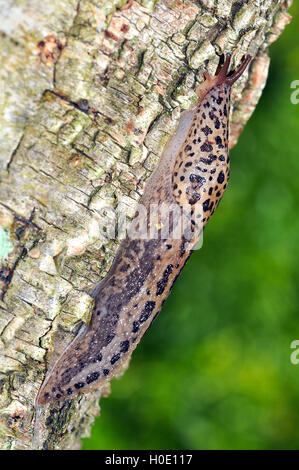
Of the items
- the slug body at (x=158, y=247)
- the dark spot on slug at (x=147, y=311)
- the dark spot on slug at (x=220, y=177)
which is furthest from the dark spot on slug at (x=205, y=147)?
the dark spot on slug at (x=147, y=311)

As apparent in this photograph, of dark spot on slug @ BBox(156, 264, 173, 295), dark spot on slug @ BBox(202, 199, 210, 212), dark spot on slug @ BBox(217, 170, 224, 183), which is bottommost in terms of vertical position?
dark spot on slug @ BBox(156, 264, 173, 295)

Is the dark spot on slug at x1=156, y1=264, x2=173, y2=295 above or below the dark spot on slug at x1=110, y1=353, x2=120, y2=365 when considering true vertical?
above

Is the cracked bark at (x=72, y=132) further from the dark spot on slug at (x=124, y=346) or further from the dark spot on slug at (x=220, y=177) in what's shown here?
the dark spot on slug at (x=220, y=177)

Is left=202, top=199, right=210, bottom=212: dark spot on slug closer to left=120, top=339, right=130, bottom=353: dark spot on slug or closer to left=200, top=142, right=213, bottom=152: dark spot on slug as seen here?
left=200, top=142, right=213, bottom=152: dark spot on slug

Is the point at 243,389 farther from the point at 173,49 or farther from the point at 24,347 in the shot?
the point at 173,49

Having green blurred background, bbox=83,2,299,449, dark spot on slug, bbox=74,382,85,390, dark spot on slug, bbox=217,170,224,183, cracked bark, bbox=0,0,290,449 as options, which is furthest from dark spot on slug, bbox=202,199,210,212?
green blurred background, bbox=83,2,299,449

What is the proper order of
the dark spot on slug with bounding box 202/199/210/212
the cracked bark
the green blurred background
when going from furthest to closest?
the green blurred background, the dark spot on slug with bounding box 202/199/210/212, the cracked bark
